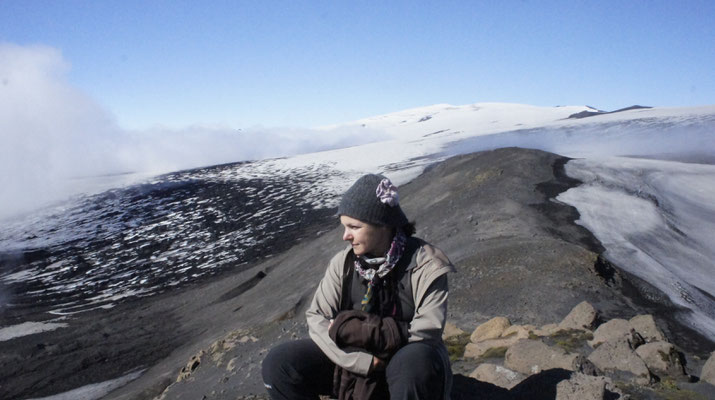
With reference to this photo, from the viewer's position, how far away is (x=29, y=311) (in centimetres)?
2305

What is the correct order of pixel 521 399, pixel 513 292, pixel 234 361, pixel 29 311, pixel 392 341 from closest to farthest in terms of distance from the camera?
pixel 392 341 → pixel 521 399 → pixel 513 292 → pixel 234 361 → pixel 29 311

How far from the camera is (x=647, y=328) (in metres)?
5.32

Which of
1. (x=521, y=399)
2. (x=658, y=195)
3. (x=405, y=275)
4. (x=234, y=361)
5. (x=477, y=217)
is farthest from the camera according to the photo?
(x=658, y=195)

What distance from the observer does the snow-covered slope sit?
13492mm

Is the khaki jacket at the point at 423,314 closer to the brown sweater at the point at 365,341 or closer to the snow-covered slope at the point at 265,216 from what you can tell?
the brown sweater at the point at 365,341

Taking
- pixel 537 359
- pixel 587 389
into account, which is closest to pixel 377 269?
pixel 587 389

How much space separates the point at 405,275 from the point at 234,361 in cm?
702

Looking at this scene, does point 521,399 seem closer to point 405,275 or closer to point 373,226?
point 405,275

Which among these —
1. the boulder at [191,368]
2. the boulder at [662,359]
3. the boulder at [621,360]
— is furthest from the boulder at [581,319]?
the boulder at [191,368]

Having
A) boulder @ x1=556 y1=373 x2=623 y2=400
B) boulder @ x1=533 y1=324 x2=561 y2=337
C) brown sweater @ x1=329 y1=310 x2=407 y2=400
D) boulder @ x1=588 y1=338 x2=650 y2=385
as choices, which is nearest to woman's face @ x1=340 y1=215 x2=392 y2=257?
brown sweater @ x1=329 y1=310 x2=407 y2=400

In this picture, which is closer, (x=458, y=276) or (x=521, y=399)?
(x=521, y=399)

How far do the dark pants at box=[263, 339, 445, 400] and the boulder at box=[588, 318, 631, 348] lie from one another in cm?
272

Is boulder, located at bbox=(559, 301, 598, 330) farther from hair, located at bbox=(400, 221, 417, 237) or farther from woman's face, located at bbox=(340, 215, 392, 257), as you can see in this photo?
woman's face, located at bbox=(340, 215, 392, 257)

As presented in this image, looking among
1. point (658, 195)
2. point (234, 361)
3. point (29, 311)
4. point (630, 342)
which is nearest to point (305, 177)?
point (29, 311)
